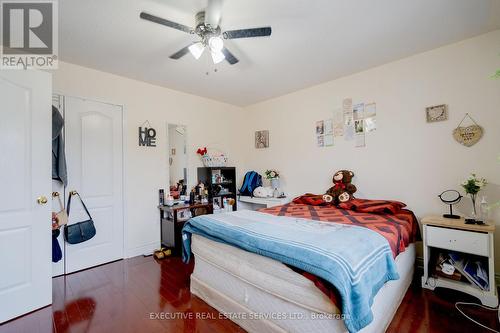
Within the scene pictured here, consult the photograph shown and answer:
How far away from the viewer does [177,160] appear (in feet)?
12.1

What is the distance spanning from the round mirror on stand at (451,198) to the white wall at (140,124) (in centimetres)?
334

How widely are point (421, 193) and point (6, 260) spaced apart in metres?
4.06

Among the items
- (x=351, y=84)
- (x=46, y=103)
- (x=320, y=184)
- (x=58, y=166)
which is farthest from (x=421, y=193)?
(x=58, y=166)

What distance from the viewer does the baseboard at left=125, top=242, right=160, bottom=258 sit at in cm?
312

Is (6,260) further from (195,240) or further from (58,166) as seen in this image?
(195,240)

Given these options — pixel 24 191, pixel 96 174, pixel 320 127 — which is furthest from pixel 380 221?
pixel 96 174

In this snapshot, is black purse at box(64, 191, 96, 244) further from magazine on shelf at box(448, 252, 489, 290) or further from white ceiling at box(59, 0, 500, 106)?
magazine on shelf at box(448, 252, 489, 290)

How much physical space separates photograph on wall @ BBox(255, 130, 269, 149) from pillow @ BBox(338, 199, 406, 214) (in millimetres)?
1958

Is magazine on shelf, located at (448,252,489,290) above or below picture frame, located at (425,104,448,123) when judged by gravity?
below

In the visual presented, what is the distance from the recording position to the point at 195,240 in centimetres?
221

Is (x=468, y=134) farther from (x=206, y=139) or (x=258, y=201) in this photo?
(x=206, y=139)

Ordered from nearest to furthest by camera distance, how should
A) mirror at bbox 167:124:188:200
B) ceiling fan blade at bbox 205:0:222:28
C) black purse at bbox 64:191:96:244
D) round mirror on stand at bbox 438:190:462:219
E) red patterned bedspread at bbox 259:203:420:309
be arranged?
1. ceiling fan blade at bbox 205:0:222:28
2. red patterned bedspread at bbox 259:203:420:309
3. round mirror on stand at bbox 438:190:462:219
4. black purse at bbox 64:191:96:244
5. mirror at bbox 167:124:188:200

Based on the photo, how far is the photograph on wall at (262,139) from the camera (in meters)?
4.31

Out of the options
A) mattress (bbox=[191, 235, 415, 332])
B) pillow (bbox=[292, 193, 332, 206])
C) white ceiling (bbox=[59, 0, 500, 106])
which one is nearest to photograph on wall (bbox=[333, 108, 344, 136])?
white ceiling (bbox=[59, 0, 500, 106])
